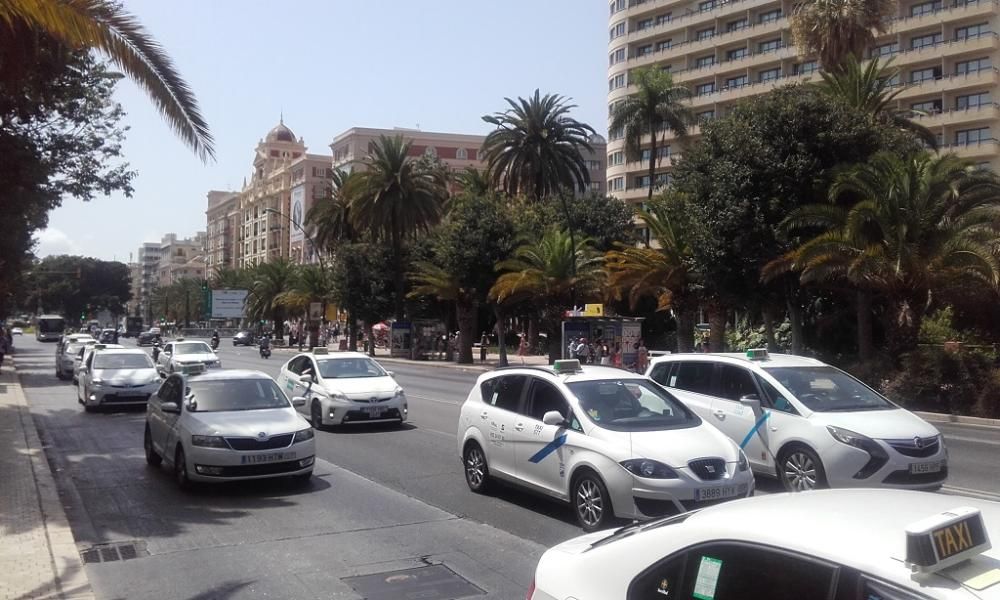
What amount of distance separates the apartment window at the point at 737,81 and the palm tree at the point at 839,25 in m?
30.5

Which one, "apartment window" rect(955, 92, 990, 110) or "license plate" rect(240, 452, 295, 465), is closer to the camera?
"license plate" rect(240, 452, 295, 465)

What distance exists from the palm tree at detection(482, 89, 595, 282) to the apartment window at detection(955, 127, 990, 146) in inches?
918

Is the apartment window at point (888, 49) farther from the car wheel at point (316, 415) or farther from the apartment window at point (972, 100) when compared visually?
the car wheel at point (316, 415)

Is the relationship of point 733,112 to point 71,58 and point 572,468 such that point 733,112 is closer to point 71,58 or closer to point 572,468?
point 71,58

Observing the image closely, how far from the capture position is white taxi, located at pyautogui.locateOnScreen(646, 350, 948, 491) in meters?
9.38

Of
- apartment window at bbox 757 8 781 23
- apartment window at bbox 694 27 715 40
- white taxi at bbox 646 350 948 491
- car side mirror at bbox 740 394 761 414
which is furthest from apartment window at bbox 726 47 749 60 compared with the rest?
car side mirror at bbox 740 394 761 414

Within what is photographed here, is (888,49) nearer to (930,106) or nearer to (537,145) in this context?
(930,106)

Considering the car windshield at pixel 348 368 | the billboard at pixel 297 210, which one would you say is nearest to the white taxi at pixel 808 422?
the car windshield at pixel 348 368

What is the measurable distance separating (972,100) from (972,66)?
6.96 ft

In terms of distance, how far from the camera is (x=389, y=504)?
33.3ft

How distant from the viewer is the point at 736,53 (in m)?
68.4

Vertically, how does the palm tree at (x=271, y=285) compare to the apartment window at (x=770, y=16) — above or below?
below

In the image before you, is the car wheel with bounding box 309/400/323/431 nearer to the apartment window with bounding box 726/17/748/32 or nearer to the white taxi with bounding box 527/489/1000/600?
the white taxi with bounding box 527/489/1000/600

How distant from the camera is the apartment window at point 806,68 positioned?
61.5 metres
